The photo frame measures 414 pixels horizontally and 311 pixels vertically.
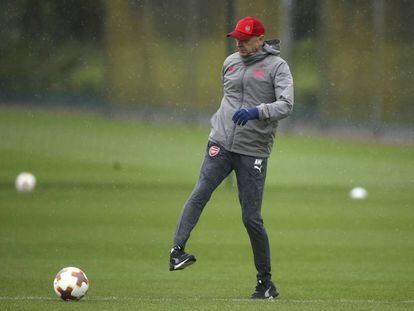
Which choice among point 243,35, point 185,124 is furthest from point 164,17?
point 243,35

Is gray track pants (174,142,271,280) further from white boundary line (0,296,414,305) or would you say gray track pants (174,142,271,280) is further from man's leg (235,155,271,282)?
white boundary line (0,296,414,305)

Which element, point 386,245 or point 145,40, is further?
point 145,40

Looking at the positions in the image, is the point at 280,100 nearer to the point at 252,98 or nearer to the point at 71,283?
the point at 252,98

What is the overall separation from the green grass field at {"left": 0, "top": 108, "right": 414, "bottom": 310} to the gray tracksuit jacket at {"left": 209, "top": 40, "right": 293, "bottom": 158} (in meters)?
1.27

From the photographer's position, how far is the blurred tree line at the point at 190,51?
A: 19.5m

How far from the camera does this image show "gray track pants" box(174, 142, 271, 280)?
9.05 meters

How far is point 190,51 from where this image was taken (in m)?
19.9

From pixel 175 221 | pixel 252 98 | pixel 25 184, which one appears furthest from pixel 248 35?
pixel 25 184

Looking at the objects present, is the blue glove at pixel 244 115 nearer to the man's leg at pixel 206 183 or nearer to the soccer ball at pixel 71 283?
the man's leg at pixel 206 183

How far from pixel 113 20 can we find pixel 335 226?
6802mm

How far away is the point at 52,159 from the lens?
20766 millimetres

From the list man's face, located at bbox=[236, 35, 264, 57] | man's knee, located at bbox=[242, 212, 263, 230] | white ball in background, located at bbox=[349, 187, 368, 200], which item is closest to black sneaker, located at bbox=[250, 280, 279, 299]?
man's knee, located at bbox=[242, 212, 263, 230]

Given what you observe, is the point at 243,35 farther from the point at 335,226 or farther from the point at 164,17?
the point at 164,17

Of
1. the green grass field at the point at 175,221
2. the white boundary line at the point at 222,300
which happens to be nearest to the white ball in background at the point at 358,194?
the green grass field at the point at 175,221
